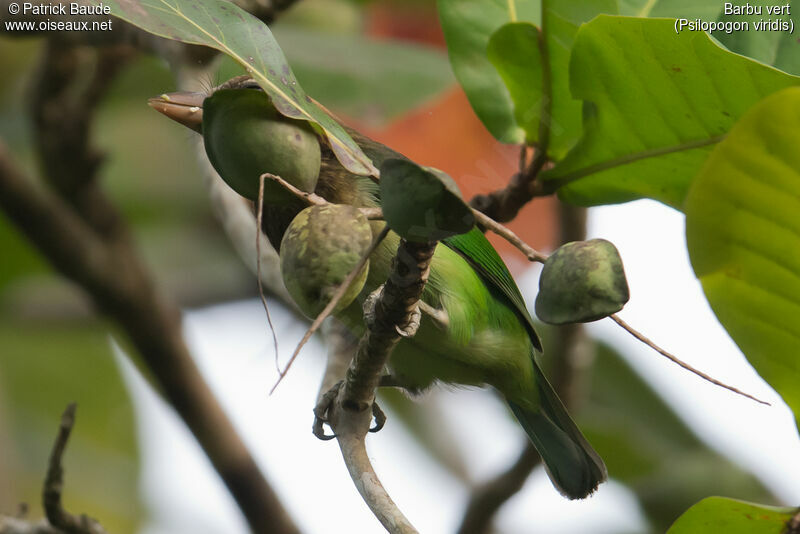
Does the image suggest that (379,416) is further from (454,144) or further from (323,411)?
(454,144)

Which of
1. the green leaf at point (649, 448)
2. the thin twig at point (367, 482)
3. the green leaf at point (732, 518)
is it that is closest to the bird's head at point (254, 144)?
the thin twig at point (367, 482)

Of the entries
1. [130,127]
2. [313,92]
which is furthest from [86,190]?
[130,127]

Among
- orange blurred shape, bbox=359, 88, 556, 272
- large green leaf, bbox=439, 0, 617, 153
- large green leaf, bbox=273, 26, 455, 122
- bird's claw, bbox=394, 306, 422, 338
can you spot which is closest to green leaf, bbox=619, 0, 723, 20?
large green leaf, bbox=439, 0, 617, 153

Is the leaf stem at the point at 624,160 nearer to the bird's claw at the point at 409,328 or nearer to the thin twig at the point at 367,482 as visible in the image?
the bird's claw at the point at 409,328

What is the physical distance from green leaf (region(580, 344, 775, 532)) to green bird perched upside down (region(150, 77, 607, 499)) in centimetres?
73

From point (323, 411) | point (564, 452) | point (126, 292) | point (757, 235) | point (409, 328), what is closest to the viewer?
point (757, 235)

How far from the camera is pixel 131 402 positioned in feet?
13.8

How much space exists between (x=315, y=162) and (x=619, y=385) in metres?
3.11

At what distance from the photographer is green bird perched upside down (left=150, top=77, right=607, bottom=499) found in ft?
3.66

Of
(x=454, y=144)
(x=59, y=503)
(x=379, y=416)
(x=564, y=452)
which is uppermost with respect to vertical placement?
(x=454, y=144)

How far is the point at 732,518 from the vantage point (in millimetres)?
1392

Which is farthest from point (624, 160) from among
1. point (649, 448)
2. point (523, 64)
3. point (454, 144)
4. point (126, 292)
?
point (649, 448)

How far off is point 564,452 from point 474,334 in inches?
23.3

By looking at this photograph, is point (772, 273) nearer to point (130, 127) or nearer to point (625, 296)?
point (625, 296)
